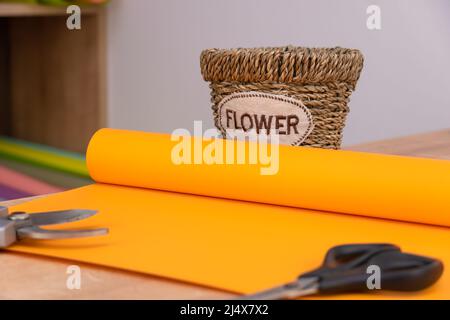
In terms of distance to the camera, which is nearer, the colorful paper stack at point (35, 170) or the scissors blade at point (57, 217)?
the scissors blade at point (57, 217)

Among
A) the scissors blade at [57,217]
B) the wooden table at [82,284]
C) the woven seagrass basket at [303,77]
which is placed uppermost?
the woven seagrass basket at [303,77]

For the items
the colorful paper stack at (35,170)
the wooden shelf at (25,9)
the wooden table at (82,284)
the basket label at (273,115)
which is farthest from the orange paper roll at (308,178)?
the wooden shelf at (25,9)

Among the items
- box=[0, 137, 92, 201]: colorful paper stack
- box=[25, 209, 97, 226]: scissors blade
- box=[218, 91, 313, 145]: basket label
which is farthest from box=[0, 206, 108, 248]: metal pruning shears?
box=[0, 137, 92, 201]: colorful paper stack

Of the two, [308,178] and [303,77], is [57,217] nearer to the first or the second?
[308,178]

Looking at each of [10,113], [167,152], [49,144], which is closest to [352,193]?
[167,152]

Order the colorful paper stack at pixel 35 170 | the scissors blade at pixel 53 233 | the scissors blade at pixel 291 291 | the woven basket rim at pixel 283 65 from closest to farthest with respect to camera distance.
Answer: the scissors blade at pixel 291 291, the scissors blade at pixel 53 233, the woven basket rim at pixel 283 65, the colorful paper stack at pixel 35 170

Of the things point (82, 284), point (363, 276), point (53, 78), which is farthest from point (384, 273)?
point (53, 78)

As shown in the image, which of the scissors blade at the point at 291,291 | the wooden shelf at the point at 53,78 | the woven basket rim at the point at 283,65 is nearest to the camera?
the scissors blade at the point at 291,291

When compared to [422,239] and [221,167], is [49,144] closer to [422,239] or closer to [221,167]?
[221,167]

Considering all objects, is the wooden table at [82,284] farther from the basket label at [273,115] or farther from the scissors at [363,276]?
the basket label at [273,115]

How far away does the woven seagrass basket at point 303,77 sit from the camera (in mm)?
877

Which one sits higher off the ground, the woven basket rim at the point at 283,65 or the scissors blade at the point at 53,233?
the woven basket rim at the point at 283,65

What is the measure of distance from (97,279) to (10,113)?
2.08 meters

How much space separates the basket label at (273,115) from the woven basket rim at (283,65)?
0.07 feet
